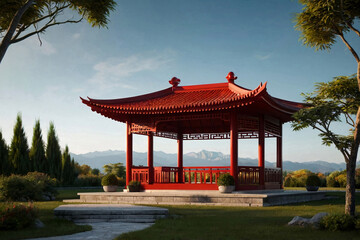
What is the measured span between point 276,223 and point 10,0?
9745 millimetres

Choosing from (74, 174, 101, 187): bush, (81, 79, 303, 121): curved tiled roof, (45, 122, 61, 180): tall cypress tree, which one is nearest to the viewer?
(81, 79, 303, 121): curved tiled roof

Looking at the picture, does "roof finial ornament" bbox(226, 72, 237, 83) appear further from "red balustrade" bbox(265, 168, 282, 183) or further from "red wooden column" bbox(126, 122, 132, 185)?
"red wooden column" bbox(126, 122, 132, 185)

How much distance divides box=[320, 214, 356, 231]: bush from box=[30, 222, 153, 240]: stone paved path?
3.88 metres

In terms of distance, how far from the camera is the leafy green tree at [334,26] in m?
9.02

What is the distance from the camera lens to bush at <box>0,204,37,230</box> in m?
8.65

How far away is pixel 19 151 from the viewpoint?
28000 mm

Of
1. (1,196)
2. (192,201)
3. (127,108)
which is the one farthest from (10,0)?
(192,201)

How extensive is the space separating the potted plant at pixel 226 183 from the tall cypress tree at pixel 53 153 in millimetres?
18033

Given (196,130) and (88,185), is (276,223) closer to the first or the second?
(196,130)

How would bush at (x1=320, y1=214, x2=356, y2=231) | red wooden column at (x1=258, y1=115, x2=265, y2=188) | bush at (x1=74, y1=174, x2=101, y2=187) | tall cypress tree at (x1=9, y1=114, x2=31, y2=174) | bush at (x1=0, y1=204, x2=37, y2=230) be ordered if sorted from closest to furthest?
1. bush at (x1=320, y1=214, x2=356, y2=231)
2. bush at (x1=0, y1=204, x2=37, y2=230)
3. red wooden column at (x1=258, y1=115, x2=265, y2=188)
4. tall cypress tree at (x1=9, y1=114, x2=31, y2=174)
5. bush at (x1=74, y1=174, x2=101, y2=187)

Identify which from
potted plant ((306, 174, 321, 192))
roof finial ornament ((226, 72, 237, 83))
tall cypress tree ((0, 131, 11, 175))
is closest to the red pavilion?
roof finial ornament ((226, 72, 237, 83))

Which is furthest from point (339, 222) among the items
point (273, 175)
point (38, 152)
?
point (38, 152)

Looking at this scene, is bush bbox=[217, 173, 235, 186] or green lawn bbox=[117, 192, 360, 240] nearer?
green lawn bbox=[117, 192, 360, 240]

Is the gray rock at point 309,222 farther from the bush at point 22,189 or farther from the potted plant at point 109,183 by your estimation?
the bush at point 22,189
